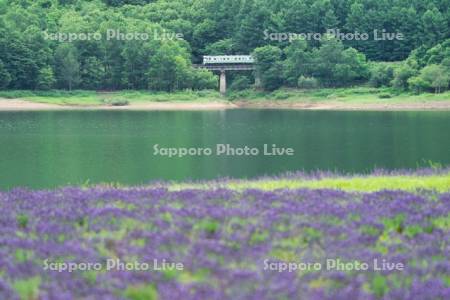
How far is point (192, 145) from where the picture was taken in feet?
136

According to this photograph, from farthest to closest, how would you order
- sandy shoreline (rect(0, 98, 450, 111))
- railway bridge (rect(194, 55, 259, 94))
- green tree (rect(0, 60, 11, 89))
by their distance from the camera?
railway bridge (rect(194, 55, 259, 94))
green tree (rect(0, 60, 11, 89))
sandy shoreline (rect(0, 98, 450, 111))

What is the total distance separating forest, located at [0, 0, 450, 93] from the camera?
107 metres

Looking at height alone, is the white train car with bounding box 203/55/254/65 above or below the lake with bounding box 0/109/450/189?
above

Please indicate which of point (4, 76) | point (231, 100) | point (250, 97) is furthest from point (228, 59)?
point (4, 76)

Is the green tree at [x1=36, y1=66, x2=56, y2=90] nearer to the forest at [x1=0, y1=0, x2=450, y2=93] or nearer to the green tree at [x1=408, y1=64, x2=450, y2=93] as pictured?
the forest at [x1=0, y1=0, x2=450, y2=93]

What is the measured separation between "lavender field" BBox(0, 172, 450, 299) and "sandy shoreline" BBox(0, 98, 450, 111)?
84.8 meters

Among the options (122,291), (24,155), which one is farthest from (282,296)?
(24,155)

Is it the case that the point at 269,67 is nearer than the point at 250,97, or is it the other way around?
the point at 250,97

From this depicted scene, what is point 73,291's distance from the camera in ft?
22.6

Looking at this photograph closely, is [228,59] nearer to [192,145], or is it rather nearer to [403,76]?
[403,76]

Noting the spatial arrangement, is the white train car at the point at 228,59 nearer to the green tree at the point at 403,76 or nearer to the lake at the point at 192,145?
the green tree at the point at 403,76

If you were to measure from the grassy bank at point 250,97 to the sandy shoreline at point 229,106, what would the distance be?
0.36 m

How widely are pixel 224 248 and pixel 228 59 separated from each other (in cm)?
12032

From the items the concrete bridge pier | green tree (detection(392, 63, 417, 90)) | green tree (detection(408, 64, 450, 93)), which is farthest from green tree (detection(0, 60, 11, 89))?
green tree (detection(408, 64, 450, 93))
